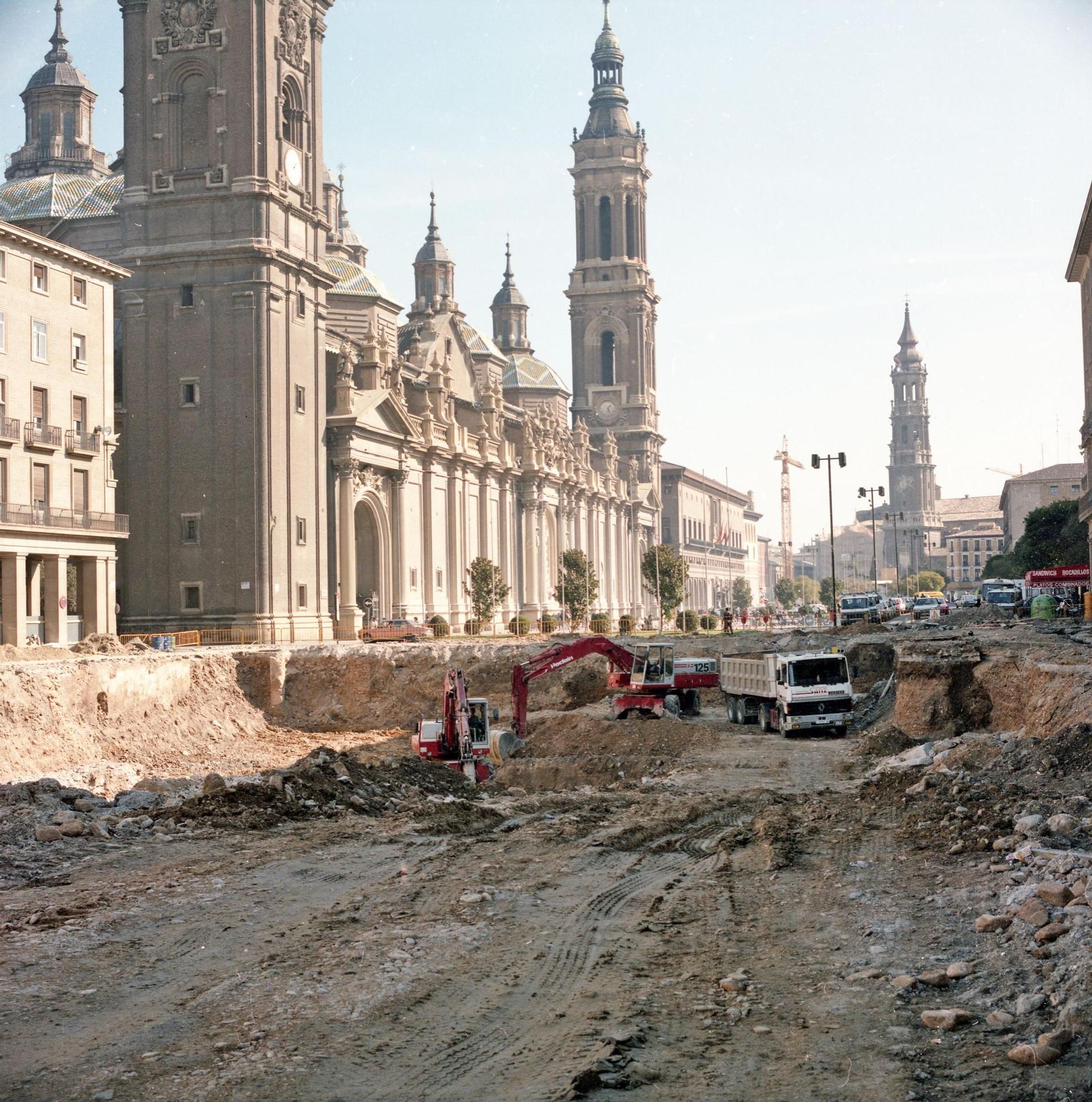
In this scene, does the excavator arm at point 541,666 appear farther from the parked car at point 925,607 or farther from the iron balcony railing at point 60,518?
the parked car at point 925,607

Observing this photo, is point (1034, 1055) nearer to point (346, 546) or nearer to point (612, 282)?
point (346, 546)

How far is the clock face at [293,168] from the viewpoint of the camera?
60938 millimetres

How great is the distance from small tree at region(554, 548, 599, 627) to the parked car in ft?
73.2

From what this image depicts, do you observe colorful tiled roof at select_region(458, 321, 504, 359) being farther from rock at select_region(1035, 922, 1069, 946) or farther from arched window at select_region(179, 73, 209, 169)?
rock at select_region(1035, 922, 1069, 946)

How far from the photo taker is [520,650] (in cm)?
5553

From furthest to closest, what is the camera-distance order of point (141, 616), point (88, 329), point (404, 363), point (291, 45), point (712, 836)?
point (404, 363) < point (291, 45) < point (141, 616) < point (88, 329) < point (712, 836)

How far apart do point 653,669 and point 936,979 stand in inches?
1116

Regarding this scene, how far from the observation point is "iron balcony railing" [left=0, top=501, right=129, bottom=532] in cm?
4751

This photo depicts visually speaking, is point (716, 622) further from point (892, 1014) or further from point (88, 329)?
point (892, 1014)

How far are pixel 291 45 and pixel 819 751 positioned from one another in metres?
45.0

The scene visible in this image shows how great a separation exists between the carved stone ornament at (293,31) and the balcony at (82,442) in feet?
69.0

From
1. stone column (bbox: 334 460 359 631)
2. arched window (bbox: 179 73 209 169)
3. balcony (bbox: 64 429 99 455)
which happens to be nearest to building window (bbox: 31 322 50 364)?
balcony (bbox: 64 429 99 455)

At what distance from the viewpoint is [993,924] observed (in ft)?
43.4

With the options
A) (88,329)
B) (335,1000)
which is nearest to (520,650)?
(88,329)
